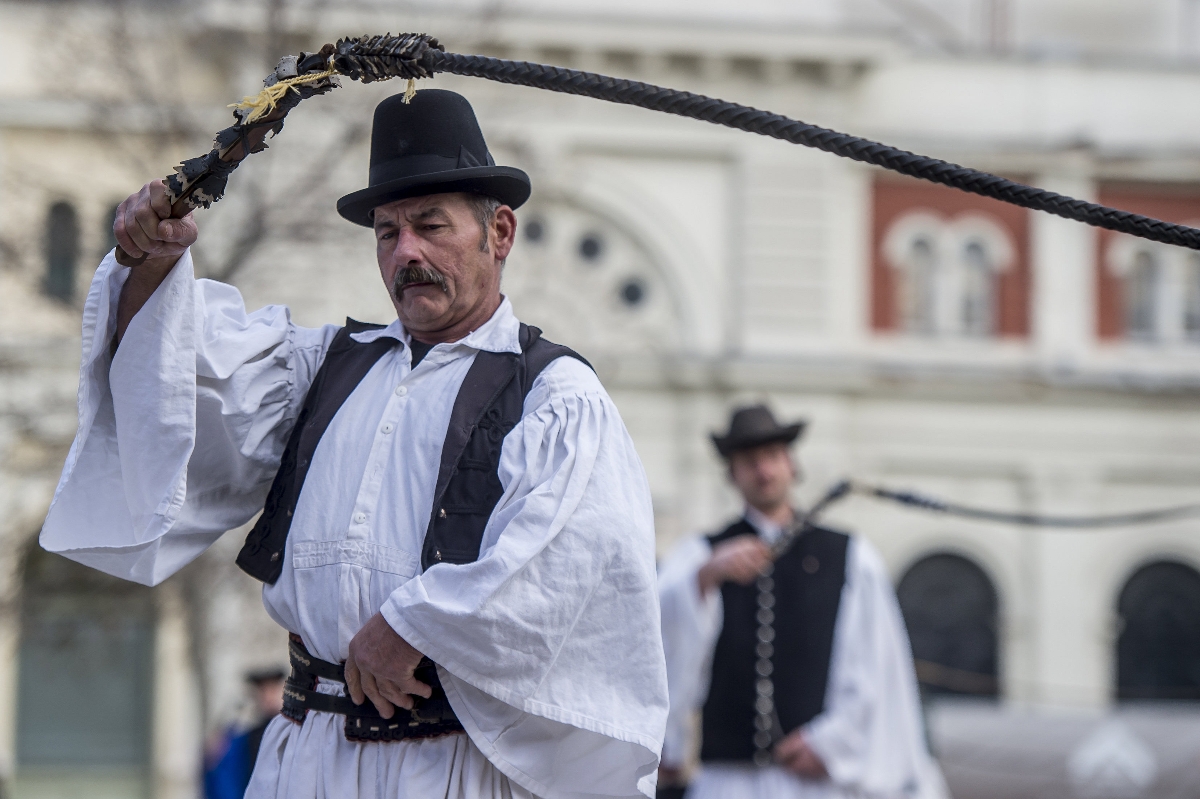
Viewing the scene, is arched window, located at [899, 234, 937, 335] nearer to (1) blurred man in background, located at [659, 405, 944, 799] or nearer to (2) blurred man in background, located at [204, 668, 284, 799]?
(2) blurred man in background, located at [204, 668, 284, 799]

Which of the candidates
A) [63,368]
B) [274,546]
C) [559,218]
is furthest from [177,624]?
[274,546]

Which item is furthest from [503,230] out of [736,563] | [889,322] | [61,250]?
[889,322]

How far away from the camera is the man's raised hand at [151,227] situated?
2604 mm

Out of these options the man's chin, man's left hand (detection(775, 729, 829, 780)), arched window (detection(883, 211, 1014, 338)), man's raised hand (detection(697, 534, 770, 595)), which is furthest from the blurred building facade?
the man's chin

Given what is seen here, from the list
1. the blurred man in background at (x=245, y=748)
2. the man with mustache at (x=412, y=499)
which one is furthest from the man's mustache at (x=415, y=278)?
the blurred man in background at (x=245, y=748)

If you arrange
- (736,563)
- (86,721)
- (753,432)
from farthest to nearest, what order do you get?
(86,721)
(753,432)
(736,563)

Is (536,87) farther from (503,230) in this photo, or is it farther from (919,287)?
(919,287)

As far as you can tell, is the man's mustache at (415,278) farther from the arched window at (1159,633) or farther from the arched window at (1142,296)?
the arched window at (1142,296)

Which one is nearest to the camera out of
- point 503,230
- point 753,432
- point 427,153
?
point 427,153

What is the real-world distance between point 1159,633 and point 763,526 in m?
15.5

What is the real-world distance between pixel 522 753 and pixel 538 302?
1522 centimetres

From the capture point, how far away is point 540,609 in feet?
8.50

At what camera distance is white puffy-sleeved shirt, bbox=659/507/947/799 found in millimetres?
5766

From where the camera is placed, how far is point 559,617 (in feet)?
8.57
